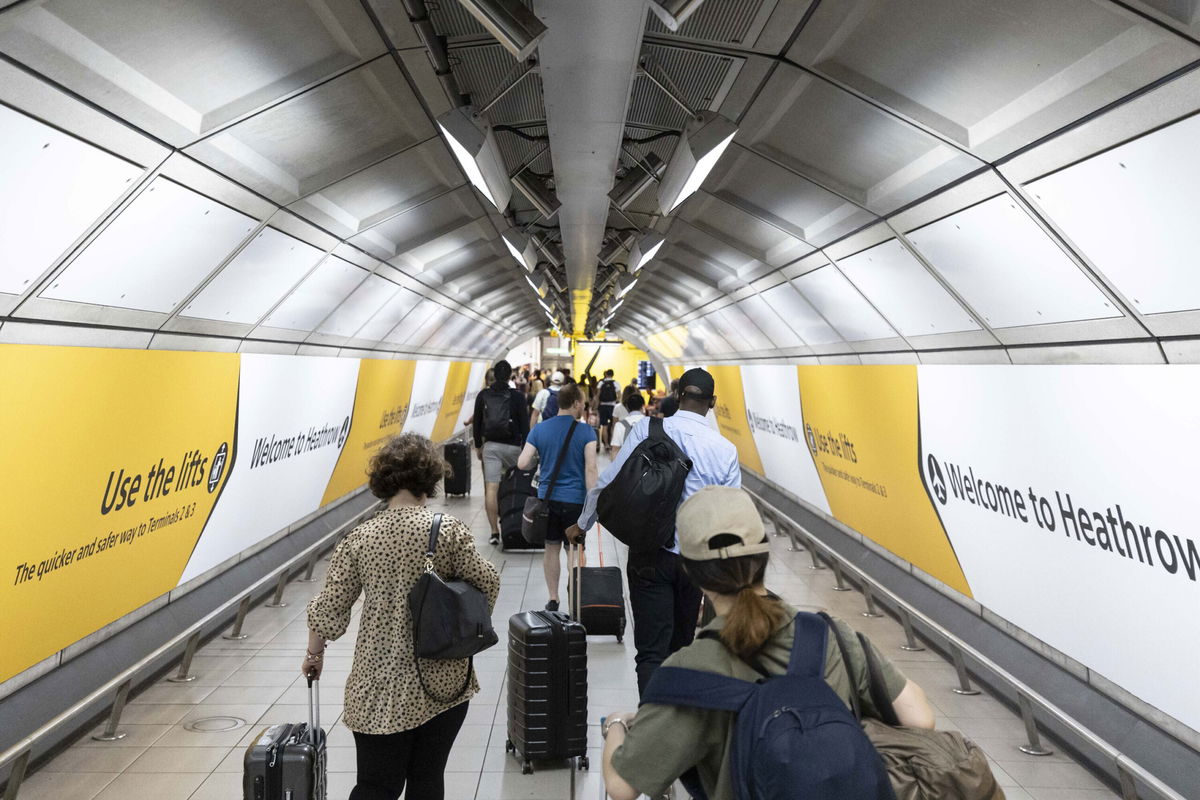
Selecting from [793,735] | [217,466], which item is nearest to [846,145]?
[793,735]

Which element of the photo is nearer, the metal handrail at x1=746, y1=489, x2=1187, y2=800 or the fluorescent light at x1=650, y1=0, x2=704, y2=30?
the fluorescent light at x1=650, y1=0, x2=704, y2=30

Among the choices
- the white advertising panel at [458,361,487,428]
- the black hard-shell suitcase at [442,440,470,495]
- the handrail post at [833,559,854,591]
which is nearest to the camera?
the handrail post at [833,559,854,591]

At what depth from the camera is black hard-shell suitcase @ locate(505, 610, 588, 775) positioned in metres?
4.19

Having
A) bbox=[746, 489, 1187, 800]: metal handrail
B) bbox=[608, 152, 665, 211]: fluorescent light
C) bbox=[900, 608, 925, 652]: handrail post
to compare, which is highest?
bbox=[608, 152, 665, 211]: fluorescent light

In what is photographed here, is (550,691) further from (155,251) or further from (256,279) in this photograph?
(256,279)

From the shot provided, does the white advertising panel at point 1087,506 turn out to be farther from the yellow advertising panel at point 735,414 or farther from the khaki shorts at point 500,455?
the yellow advertising panel at point 735,414

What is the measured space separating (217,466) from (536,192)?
313 centimetres

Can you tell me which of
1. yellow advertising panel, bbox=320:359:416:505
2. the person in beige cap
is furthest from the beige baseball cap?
Answer: yellow advertising panel, bbox=320:359:416:505

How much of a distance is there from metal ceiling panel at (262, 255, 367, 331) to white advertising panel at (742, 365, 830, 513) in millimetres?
5024

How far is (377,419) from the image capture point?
11258 mm

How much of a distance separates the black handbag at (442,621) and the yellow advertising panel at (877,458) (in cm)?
436

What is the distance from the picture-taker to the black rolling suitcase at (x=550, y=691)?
4.19 m

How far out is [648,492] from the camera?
4.02 metres

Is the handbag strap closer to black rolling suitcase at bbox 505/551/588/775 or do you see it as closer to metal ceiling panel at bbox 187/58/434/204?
black rolling suitcase at bbox 505/551/588/775
